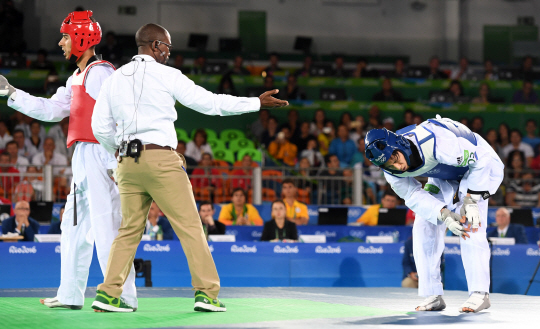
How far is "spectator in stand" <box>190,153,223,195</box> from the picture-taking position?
12328mm

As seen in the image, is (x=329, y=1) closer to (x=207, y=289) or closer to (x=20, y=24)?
(x=20, y=24)

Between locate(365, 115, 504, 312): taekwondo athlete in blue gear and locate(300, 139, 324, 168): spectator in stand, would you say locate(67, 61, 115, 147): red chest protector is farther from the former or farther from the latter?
locate(300, 139, 324, 168): spectator in stand

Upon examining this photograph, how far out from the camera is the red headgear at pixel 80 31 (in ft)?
17.2

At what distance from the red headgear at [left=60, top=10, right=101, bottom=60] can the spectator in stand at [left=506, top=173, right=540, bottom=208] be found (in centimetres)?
1014

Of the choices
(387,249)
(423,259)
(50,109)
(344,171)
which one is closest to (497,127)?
(344,171)

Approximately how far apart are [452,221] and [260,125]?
428 inches

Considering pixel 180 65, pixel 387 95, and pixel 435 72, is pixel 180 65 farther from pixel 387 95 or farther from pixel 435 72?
pixel 435 72

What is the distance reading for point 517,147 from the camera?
→ 15.1m

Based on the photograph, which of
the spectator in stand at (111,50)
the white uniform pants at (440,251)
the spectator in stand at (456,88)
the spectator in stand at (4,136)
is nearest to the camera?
the white uniform pants at (440,251)

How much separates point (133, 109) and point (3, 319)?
160cm

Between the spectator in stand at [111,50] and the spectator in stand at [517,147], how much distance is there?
32.0 ft

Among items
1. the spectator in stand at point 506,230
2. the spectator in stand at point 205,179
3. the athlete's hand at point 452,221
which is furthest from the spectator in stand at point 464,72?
the athlete's hand at point 452,221

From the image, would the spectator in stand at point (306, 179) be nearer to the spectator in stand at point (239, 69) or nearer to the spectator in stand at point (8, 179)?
the spectator in stand at point (8, 179)

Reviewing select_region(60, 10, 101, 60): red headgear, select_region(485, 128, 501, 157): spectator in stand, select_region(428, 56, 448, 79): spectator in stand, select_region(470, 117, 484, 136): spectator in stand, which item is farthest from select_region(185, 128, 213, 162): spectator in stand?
select_region(60, 10, 101, 60): red headgear
